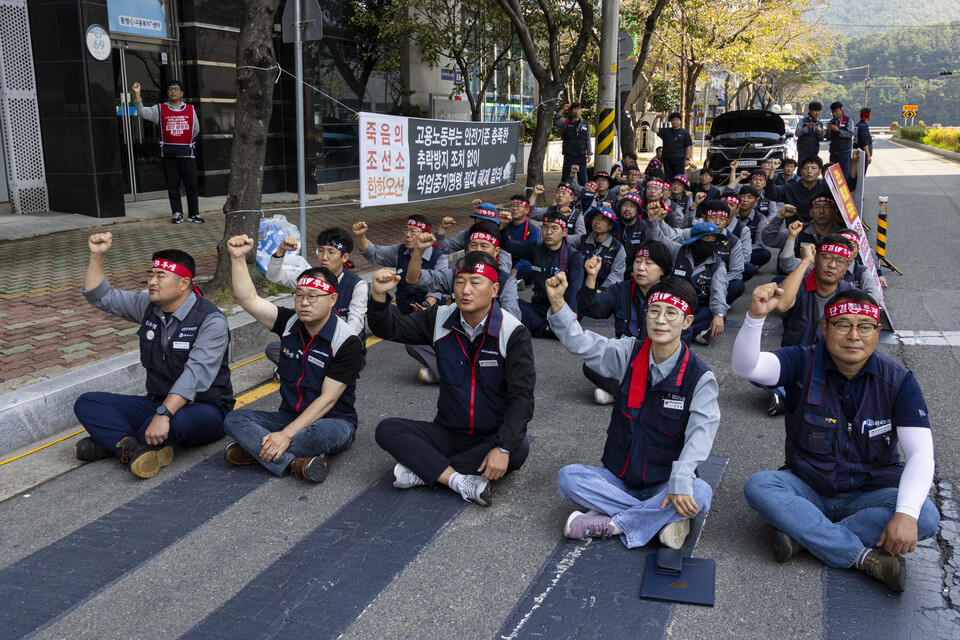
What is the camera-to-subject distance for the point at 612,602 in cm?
373

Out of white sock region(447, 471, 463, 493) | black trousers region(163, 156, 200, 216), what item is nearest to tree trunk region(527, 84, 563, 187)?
black trousers region(163, 156, 200, 216)

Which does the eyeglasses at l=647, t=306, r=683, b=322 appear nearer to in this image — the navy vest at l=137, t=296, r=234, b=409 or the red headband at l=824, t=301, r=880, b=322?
the red headband at l=824, t=301, r=880, b=322

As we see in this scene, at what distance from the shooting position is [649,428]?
167 inches

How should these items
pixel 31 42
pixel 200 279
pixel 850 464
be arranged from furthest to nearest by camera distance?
pixel 31 42 < pixel 200 279 < pixel 850 464

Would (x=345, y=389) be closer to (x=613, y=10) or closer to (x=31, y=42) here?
(x=31, y=42)

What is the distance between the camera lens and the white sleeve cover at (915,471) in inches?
146

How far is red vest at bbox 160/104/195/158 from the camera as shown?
12.2m

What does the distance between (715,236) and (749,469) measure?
335 cm

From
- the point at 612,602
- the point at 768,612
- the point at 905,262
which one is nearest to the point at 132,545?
the point at 612,602

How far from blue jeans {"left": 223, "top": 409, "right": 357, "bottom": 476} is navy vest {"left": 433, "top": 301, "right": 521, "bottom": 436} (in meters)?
0.76

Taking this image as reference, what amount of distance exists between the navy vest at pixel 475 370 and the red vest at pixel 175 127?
28.4 feet

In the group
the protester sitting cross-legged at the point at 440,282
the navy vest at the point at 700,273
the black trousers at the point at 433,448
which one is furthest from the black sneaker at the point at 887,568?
the navy vest at the point at 700,273

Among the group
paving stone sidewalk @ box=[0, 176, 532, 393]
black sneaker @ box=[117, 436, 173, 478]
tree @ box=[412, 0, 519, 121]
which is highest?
tree @ box=[412, 0, 519, 121]

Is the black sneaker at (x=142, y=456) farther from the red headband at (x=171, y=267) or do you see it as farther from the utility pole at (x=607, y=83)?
the utility pole at (x=607, y=83)
